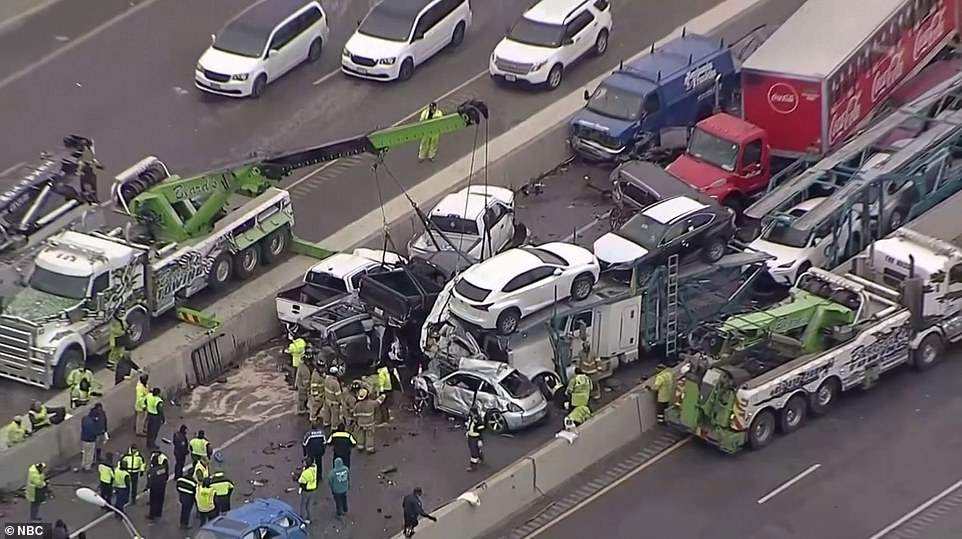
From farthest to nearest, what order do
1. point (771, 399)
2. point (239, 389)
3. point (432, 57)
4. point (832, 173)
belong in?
point (432, 57) < point (832, 173) < point (239, 389) < point (771, 399)

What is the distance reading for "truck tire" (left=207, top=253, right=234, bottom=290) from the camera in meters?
43.0

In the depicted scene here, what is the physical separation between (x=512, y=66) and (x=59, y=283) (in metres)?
13.0

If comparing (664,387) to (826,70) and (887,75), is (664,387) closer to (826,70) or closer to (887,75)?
(826,70)

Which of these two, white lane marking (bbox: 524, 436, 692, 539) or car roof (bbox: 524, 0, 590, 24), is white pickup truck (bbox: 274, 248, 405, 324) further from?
car roof (bbox: 524, 0, 590, 24)

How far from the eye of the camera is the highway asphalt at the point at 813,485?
36.5 metres

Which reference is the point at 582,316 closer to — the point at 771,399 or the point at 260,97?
the point at 771,399

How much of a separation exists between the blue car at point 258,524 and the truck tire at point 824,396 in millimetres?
9235

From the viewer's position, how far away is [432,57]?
2035 inches

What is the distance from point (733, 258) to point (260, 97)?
13.3 meters

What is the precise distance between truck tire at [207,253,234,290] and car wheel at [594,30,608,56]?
11.7 meters

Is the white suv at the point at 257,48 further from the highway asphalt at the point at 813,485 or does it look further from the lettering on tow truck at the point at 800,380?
the lettering on tow truck at the point at 800,380

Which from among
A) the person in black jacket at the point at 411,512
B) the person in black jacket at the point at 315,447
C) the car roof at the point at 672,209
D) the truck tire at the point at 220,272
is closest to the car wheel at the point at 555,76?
the car roof at the point at 672,209

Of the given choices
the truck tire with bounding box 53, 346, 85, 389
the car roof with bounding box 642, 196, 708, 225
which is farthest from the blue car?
the car roof with bounding box 642, 196, 708, 225

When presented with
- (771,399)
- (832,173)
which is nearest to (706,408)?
(771,399)
